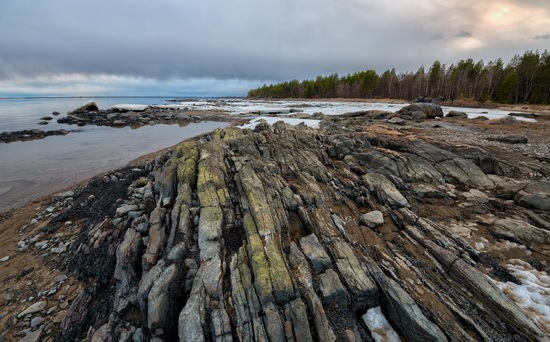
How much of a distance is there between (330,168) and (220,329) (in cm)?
1096

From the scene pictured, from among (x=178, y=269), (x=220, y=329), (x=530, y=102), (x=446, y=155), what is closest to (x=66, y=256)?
(x=178, y=269)

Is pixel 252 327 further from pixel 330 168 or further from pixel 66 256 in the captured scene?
pixel 330 168

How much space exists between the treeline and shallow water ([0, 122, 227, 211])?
364ft

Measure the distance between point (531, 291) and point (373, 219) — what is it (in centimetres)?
464

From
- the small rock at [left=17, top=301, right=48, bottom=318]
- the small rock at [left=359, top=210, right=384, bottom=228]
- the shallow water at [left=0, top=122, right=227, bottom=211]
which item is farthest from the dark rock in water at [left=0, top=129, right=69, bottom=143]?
the small rock at [left=359, top=210, right=384, bottom=228]

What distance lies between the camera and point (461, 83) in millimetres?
102438

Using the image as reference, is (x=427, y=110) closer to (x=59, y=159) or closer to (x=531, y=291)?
(x=531, y=291)

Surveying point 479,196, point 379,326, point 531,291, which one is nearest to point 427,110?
point 479,196

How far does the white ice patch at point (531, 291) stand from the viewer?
5.89 metres

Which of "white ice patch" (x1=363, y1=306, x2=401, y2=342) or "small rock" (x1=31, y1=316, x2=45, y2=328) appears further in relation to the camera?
"small rock" (x1=31, y1=316, x2=45, y2=328)

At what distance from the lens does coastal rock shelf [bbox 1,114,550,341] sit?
589 cm

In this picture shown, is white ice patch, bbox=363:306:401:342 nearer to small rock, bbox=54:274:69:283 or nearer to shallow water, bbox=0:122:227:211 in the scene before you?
small rock, bbox=54:274:69:283

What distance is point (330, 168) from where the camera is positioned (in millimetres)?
14672

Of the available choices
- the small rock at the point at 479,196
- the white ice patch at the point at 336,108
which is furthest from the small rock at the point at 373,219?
the white ice patch at the point at 336,108
